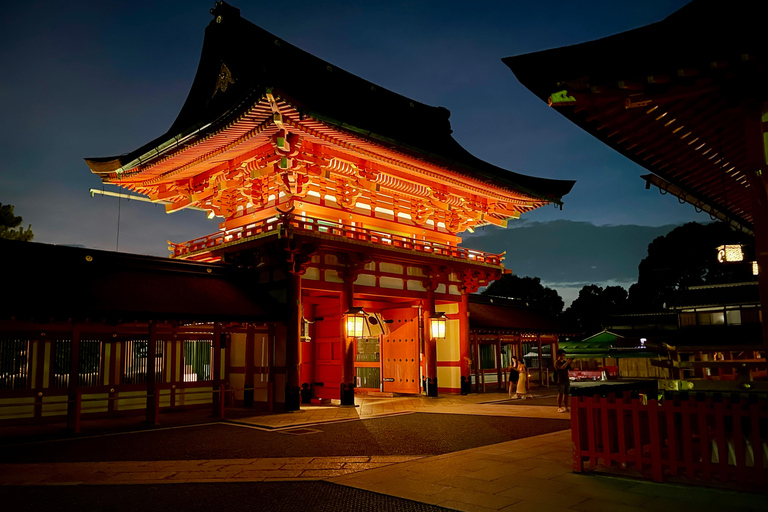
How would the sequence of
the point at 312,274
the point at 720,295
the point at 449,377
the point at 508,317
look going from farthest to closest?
the point at 720,295 → the point at 508,317 → the point at 449,377 → the point at 312,274

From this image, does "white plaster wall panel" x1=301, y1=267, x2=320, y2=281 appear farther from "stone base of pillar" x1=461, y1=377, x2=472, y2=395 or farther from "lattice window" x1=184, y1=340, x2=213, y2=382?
"stone base of pillar" x1=461, y1=377, x2=472, y2=395

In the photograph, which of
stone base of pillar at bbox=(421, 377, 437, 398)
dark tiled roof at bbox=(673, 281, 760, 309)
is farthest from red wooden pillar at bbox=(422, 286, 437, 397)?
dark tiled roof at bbox=(673, 281, 760, 309)

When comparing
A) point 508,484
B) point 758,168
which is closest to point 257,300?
point 508,484

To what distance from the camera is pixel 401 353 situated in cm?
2100

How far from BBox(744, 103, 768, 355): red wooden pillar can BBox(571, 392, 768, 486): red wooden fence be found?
0.90 metres

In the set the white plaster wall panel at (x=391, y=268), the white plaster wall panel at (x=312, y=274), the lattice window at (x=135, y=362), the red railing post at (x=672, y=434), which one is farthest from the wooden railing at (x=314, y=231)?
the red railing post at (x=672, y=434)

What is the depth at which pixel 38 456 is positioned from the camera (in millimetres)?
9453

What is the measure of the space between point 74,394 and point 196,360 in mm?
4175

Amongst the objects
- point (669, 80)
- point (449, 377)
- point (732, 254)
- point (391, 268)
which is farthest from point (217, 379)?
point (669, 80)

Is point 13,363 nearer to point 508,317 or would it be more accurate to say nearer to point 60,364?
point 60,364

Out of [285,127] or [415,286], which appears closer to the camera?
[285,127]

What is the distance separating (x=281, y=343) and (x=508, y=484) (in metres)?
10.8

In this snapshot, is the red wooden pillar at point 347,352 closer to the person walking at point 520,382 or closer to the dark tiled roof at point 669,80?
the person walking at point 520,382

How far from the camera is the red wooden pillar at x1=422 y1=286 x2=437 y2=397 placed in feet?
66.6
